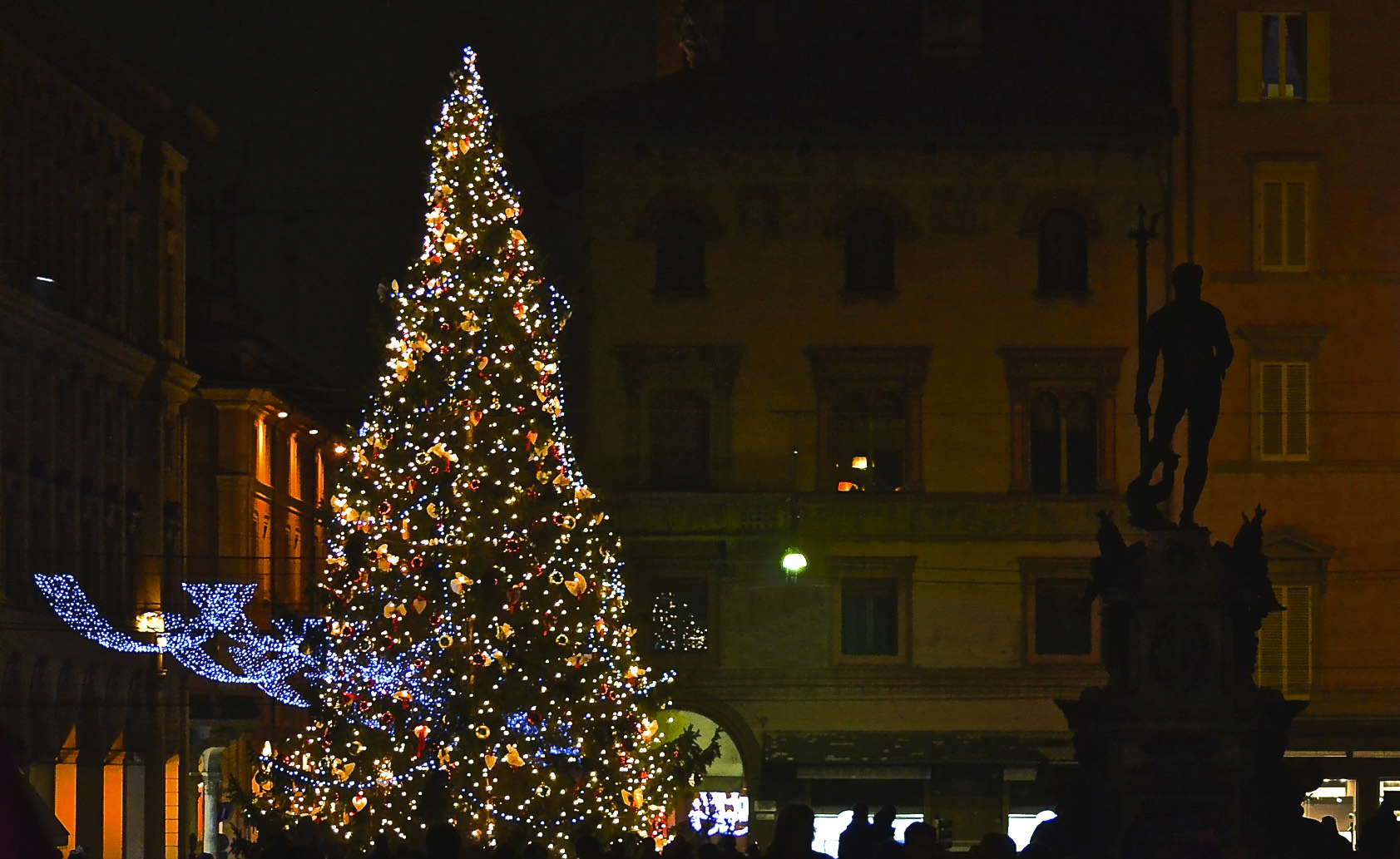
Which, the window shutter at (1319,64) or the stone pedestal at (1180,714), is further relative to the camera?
the window shutter at (1319,64)

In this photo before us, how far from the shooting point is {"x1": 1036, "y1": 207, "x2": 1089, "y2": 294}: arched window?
4094 cm

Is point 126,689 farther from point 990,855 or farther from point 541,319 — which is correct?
point 990,855

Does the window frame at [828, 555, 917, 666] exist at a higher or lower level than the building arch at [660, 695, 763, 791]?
higher

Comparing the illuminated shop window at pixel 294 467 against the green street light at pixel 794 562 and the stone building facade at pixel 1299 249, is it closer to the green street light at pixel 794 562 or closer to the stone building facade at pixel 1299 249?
the green street light at pixel 794 562

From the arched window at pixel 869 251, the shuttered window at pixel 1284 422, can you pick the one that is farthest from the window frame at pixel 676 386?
the shuttered window at pixel 1284 422

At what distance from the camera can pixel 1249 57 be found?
132 feet

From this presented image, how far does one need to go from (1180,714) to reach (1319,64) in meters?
25.1

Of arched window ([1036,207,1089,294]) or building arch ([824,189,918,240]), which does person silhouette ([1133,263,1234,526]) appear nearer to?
building arch ([824,189,918,240])

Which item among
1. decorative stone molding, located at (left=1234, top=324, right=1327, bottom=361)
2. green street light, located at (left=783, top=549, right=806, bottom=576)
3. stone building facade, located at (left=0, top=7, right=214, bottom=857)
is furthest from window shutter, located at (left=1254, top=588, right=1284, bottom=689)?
stone building facade, located at (left=0, top=7, right=214, bottom=857)

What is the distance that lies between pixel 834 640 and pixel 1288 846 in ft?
76.2

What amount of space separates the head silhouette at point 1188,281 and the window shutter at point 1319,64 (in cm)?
2347

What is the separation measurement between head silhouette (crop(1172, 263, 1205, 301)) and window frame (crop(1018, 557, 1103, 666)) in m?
→ 22.2

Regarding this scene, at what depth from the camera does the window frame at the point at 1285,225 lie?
132 ft

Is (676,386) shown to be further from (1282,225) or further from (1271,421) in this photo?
(1282,225)
